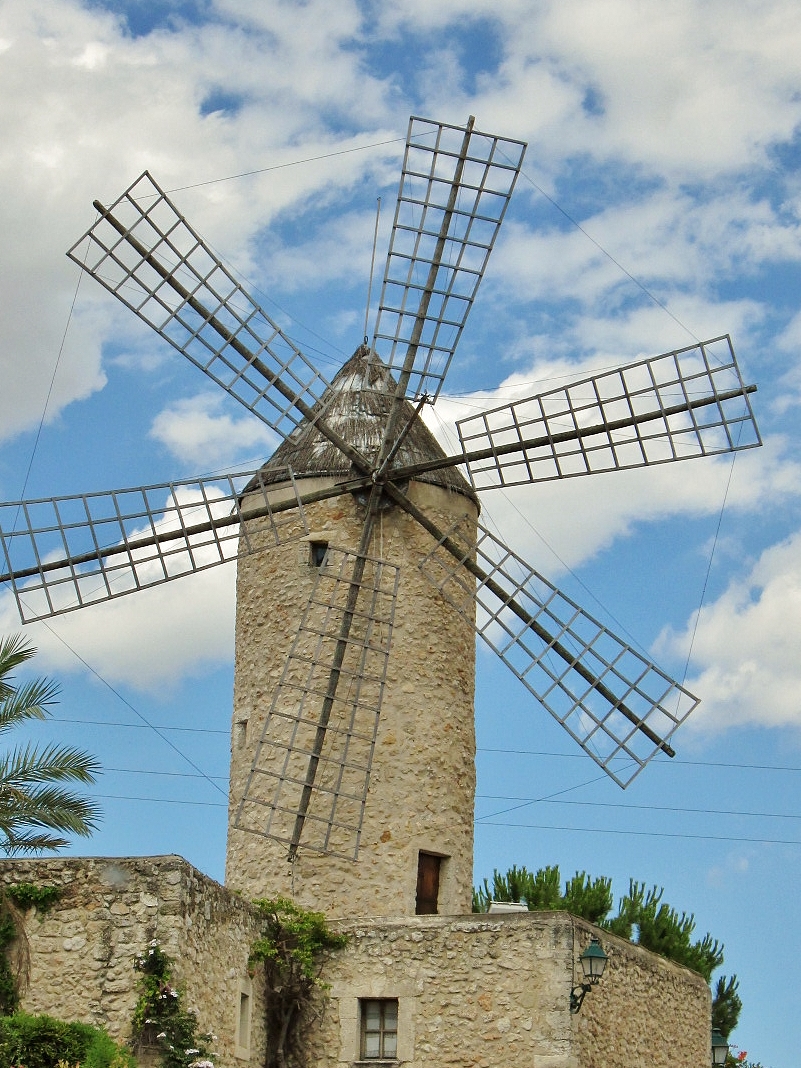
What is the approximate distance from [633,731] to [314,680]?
9.59 feet

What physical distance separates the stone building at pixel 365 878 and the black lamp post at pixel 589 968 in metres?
0.09

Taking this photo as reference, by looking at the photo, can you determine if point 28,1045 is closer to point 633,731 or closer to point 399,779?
point 399,779

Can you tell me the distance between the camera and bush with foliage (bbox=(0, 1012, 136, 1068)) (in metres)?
12.0

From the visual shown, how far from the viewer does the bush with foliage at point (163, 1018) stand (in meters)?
12.5

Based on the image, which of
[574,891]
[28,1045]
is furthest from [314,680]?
[574,891]

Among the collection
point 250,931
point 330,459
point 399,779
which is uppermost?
point 330,459

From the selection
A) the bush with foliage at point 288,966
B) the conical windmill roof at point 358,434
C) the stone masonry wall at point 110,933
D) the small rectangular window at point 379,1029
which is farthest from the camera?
the conical windmill roof at point 358,434

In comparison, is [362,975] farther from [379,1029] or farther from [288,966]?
[288,966]

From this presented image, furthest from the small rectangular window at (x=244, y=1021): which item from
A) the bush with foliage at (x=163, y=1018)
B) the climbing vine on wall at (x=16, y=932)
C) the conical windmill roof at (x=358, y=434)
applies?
the conical windmill roof at (x=358, y=434)

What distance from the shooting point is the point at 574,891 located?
24.4 m

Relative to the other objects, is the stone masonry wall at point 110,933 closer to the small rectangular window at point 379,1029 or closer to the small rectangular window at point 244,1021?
the small rectangular window at point 244,1021

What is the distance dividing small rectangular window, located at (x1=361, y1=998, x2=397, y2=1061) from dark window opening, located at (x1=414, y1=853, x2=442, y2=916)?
120cm

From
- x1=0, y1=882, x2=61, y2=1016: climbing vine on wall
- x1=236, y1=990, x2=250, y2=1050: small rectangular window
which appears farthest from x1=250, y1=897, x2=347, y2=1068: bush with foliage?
x1=0, y1=882, x2=61, y2=1016: climbing vine on wall

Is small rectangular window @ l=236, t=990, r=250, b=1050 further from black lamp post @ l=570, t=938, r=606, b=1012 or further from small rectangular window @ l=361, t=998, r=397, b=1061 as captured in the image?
black lamp post @ l=570, t=938, r=606, b=1012
